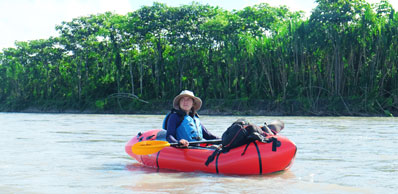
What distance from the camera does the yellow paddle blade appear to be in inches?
227

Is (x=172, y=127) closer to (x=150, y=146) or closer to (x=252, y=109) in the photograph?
(x=150, y=146)

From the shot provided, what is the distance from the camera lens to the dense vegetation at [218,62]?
1831cm

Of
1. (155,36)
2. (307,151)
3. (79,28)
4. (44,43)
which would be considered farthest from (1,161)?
(44,43)

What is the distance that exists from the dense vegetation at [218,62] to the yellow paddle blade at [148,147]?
13.5m

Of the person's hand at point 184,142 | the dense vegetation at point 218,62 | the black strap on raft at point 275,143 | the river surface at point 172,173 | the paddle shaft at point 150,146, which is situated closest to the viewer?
the river surface at point 172,173

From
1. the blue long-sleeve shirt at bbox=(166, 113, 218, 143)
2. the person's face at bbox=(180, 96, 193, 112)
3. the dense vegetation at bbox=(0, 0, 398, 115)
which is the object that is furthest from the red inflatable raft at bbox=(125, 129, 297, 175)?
the dense vegetation at bbox=(0, 0, 398, 115)

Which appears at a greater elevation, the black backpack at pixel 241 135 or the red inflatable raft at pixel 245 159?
the black backpack at pixel 241 135

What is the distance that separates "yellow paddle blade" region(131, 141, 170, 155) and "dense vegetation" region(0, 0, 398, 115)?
1355 cm

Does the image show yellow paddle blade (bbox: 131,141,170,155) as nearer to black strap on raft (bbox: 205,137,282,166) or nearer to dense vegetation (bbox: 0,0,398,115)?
black strap on raft (bbox: 205,137,282,166)

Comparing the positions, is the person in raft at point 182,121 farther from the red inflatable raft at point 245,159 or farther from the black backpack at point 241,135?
the black backpack at point 241,135

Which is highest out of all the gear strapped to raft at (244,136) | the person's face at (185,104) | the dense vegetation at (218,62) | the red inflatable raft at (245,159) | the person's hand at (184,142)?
the dense vegetation at (218,62)

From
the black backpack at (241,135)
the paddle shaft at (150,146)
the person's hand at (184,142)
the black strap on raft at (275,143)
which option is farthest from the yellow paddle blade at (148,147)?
the black strap on raft at (275,143)

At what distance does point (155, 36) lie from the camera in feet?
85.7

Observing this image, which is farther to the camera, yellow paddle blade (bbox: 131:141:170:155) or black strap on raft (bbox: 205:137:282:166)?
yellow paddle blade (bbox: 131:141:170:155)
